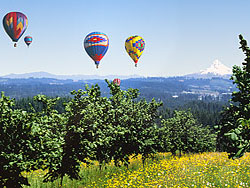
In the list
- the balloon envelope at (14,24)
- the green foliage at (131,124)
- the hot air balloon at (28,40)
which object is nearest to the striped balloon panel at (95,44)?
the balloon envelope at (14,24)

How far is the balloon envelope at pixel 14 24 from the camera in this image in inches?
1764

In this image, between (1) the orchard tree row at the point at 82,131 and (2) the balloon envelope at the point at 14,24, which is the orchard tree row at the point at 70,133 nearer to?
(1) the orchard tree row at the point at 82,131

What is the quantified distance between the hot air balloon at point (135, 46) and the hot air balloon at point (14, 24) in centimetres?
1885

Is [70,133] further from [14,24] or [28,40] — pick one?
[28,40]

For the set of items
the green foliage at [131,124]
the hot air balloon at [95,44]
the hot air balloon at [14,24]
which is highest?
the hot air balloon at [14,24]

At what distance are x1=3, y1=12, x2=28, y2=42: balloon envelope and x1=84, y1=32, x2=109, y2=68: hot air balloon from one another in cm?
1380

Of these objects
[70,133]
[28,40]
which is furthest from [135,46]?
[28,40]

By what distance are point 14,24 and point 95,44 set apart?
53.3 ft

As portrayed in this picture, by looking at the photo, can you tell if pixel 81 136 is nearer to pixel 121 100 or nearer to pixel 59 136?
pixel 59 136

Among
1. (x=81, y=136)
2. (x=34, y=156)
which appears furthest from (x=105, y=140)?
(x=34, y=156)

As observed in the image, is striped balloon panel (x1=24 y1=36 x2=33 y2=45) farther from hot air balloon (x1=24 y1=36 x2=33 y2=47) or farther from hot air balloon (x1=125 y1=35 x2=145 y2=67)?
hot air balloon (x1=125 y1=35 x2=145 y2=67)

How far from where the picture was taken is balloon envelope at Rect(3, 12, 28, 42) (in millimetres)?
44812

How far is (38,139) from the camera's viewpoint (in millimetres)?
11203

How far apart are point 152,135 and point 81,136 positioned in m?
8.56
